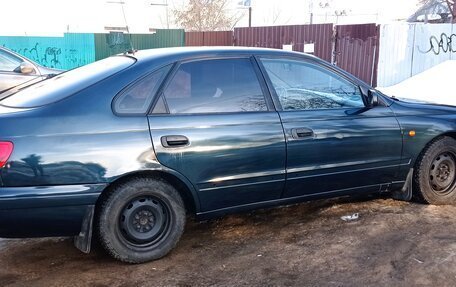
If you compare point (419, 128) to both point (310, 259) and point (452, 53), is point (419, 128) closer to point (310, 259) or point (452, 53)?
point (310, 259)

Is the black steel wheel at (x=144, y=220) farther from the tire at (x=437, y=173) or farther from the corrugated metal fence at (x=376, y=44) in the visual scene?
the corrugated metal fence at (x=376, y=44)

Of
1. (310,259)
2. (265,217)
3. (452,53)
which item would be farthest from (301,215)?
(452,53)

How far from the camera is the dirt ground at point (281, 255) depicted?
137 inches

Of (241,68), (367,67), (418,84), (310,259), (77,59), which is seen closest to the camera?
(310,259)

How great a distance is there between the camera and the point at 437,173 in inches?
191

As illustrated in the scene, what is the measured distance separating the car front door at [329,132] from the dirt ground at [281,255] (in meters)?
0.37

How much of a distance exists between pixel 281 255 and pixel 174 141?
118 cm

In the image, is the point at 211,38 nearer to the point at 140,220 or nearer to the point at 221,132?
the point at 221,132

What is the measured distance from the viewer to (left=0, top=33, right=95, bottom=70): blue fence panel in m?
22.5

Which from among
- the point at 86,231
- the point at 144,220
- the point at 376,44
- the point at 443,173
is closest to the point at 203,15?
the point at 376,44

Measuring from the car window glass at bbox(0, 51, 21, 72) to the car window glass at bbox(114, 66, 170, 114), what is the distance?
19.3 ft

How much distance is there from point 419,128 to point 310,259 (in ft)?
5.64

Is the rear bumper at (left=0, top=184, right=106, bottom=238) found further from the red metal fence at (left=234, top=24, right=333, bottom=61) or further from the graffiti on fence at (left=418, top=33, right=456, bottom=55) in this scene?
the graffiti on fence at (left=418, top=33, right=456, bottom=55)

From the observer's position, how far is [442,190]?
16.1ft
